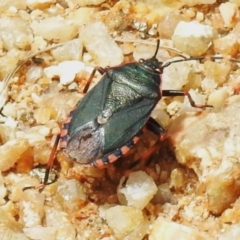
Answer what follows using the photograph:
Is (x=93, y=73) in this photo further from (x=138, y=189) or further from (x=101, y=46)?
(x=138, y=189)

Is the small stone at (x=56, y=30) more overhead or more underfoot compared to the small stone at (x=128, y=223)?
more overhead

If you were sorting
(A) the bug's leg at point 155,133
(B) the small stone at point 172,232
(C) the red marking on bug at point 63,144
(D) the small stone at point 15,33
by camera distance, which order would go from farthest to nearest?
1. (D) the small stone at point 15,33
2. (A) the bug's leg at point 155,133
3. (C) the red marking on bug at point 63,144
4. (B) the small stone at point 172,232

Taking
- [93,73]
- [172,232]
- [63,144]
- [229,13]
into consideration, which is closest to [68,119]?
[63,144]

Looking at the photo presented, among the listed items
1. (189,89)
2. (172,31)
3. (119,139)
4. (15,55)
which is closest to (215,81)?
(189,89)

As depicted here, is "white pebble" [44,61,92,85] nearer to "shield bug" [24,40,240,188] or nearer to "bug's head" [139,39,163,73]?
"shield bug" [24,40,240,188]

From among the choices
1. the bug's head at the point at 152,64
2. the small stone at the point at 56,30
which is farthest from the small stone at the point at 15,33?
the bug's head at the point at 152,64

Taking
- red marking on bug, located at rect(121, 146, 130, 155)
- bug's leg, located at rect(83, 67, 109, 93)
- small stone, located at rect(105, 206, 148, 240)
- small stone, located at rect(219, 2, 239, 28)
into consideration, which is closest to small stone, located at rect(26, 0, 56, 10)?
bug's leg, located at rect(83, 67, 109, 93)

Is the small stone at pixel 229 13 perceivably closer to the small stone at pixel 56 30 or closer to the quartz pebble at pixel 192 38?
the quartz pebble at pixel 192 38

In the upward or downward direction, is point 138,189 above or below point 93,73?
below
